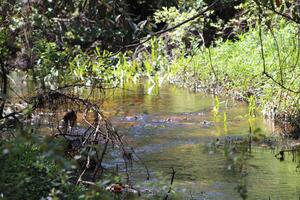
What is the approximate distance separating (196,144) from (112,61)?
1325 mm

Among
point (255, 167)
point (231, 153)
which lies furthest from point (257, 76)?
point (231, 153)

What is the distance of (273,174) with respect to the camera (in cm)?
604

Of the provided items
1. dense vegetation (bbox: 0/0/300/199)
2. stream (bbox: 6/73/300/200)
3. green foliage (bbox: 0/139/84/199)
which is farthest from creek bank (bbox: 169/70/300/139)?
green foliage (bbox: 0/139/84/199)

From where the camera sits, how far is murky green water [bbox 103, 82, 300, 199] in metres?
5.62

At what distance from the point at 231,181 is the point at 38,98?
6.28 feet

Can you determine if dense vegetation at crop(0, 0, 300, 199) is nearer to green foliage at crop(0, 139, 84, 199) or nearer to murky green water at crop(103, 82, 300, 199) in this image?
green foliage at crop(0, 139, 84, 199)

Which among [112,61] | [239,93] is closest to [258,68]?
[239,93]

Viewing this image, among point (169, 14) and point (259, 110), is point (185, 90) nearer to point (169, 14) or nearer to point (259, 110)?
point (169, 14)

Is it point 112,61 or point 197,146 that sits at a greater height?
point 112,61

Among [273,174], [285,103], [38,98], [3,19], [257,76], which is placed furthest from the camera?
[257,76]

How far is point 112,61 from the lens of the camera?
720cm

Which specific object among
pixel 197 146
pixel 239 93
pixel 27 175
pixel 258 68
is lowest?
pixel 197 146

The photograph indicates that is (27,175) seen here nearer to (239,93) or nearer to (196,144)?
(196,144)

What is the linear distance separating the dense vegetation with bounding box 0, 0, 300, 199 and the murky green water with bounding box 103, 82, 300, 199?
0.44m
